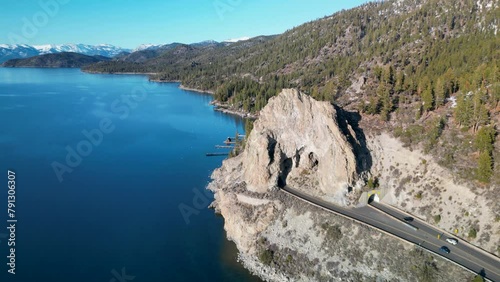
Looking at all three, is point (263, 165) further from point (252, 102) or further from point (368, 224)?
point (252, 102)

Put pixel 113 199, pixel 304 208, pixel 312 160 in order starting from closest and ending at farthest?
1. pixel 304 208
2. pixel 312 160
3. pixel 113 199

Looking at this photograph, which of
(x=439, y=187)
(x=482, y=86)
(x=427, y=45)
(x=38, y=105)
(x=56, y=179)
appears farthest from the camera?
(x=38, y=105)

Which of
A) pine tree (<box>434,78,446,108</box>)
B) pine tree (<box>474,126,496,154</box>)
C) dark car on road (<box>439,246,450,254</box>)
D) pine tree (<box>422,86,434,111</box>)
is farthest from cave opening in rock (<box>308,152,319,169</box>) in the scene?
pine tree (<box>434,78,446,108</box>)

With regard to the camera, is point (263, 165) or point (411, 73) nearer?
point (263, 165)

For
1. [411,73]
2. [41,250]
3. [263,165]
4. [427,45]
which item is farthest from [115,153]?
[427,45]

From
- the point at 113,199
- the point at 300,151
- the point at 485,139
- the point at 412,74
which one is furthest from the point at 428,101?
the point at 113,199

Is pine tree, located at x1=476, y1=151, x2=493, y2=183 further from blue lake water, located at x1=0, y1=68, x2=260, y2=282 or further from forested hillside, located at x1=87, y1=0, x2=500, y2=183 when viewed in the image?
blue lake water, located at x1=0, y1=68, x2=260, y2=282

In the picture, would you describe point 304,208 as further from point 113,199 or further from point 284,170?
point 113,199
